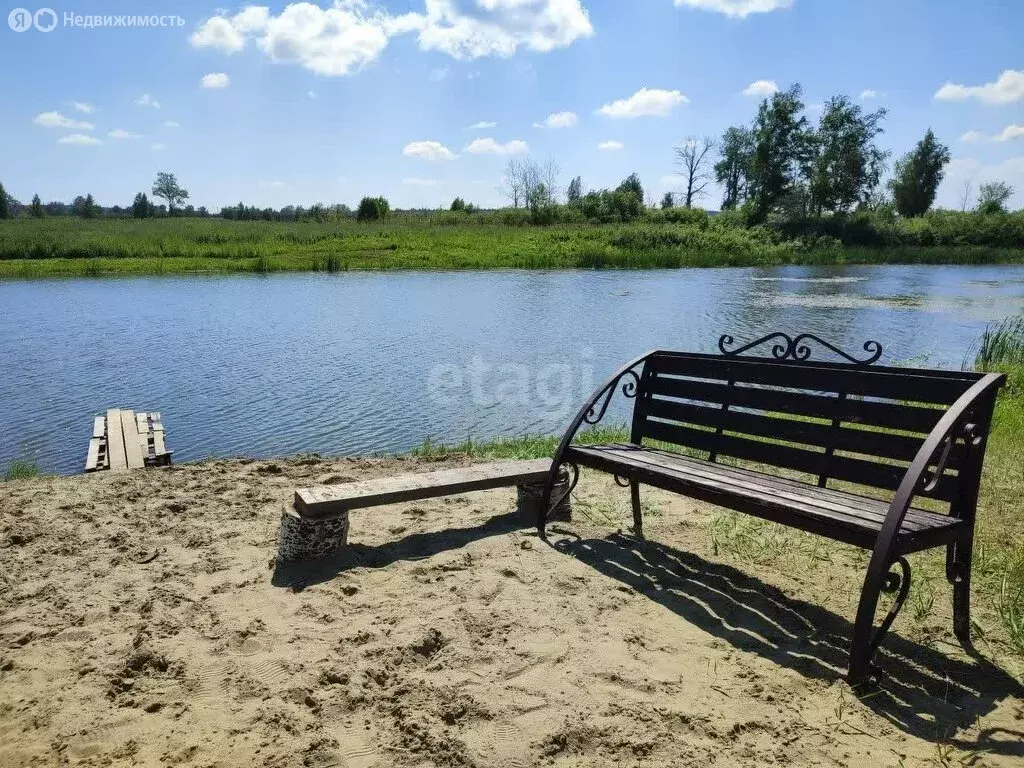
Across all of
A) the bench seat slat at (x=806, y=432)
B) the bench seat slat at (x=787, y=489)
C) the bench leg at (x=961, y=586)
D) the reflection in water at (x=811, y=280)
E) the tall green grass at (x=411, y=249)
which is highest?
the tall green grass at (x=411, y=249)

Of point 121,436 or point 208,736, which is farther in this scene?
point 121,436

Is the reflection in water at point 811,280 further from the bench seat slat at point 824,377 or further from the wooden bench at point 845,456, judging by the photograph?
the wooden bench at point 845,456

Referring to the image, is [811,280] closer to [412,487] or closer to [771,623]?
[412,487]

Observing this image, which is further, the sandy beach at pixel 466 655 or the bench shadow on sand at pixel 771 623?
the bench shadow on sand at pixel 771 623

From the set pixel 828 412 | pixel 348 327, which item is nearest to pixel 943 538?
pixel 828 412

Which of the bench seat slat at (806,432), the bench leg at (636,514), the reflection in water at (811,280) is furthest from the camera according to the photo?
the reflection in water at (811,280)

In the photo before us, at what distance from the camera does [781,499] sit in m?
3.13

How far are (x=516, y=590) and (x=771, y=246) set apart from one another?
55549mm

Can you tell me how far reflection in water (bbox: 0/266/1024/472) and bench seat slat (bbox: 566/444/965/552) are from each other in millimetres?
4432

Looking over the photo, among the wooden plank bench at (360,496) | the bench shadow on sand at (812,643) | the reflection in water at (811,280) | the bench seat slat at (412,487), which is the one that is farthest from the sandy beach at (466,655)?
the reflection in water at (811,280)

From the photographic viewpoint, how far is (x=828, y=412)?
11.8 ft

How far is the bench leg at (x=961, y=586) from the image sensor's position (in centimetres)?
302

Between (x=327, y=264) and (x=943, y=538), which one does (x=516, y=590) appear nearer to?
(x=943, y=538)

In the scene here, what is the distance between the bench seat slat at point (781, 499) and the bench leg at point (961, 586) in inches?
5.1
